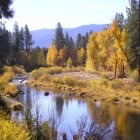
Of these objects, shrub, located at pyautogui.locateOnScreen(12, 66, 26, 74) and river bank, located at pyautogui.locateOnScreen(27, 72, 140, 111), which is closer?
river bank, located at pyautogui.locateOnScreen(27, 72, 140, 111)

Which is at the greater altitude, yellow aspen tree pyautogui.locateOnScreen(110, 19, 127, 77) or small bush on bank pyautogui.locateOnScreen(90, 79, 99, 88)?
yellow aspen tree pyautogui.locateOnScreen(110, 19, 127, 77)

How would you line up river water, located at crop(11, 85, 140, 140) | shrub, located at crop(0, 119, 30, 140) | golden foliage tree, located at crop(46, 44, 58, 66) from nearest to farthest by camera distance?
shrub, located at crop(0, 119, 30, 140) < river water, located at crop(11, 85, 140, 140) < golden foliage tree, located at crop(46, 44, 58, 66)

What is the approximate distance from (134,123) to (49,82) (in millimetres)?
38137

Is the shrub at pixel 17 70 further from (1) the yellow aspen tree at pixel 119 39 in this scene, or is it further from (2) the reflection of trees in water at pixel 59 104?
(2) the reflection of trees in water at pixel 59 104

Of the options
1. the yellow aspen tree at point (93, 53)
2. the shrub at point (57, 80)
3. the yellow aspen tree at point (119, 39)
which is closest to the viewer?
the yellow aspen tree at point (119, 39)

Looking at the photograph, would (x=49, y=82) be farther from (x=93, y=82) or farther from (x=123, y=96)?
(x=123, y=96)

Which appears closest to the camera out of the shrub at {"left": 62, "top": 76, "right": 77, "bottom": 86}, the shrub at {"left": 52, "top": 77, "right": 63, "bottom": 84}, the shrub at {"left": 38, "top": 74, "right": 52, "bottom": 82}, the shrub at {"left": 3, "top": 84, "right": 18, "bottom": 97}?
the shrub at {"left": 3, "top": 84, "right": 18, "bottom": 97}

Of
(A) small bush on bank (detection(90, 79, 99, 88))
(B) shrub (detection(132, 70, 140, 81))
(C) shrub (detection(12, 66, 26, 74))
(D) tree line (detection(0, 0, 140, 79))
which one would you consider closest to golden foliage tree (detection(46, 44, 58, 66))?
(D) tree line (detection(0, 0, 140, 79))

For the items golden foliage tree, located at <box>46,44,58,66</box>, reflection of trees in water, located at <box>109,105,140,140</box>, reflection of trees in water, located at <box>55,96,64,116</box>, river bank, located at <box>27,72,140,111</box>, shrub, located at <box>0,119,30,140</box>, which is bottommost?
reflection of trees in water, located at <box>109,105,140,140</box>

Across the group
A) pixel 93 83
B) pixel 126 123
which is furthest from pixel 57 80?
pixel 126 123

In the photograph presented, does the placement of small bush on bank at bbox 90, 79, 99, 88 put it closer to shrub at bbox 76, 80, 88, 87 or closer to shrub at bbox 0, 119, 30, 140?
shrub at bbox 76, 80, 88, 87

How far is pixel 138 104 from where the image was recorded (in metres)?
44.6

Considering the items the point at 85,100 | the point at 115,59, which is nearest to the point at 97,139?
the point at 85,100

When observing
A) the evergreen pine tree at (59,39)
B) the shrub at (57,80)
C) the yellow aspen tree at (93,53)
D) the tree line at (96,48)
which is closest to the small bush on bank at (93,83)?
the tree line at (96,48)
